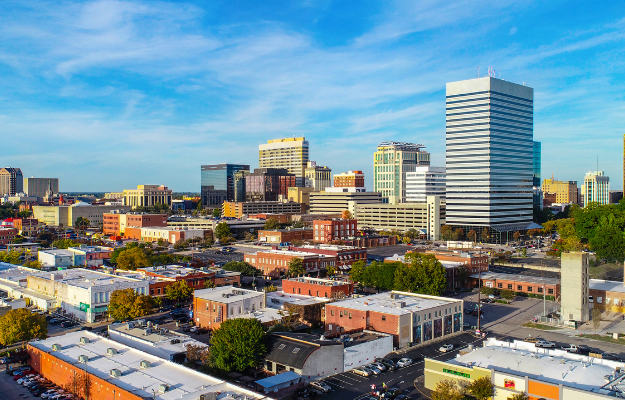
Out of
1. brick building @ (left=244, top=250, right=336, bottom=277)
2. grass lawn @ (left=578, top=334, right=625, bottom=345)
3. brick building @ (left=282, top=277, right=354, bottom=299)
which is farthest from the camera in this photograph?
brick building @ (left=244, top=250, right=336, bottom=277)

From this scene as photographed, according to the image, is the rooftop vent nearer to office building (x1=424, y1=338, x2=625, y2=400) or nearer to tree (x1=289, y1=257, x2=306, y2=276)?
office building (x1=424, y1=338, x2=625, y2=400)

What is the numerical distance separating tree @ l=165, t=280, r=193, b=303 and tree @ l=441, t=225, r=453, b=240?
239ft

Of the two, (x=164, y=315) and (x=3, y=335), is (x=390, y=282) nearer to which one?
(x=164, y=315)

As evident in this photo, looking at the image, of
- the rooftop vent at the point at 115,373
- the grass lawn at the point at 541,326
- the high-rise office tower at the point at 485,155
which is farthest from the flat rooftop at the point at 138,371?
the high-rise office tower at the point at 485,155

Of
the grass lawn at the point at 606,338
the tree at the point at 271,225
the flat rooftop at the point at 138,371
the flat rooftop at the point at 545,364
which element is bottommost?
the grass lawn at the point at 606,338

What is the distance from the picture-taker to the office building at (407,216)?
120312mm

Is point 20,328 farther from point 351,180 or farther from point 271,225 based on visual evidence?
point 351,180

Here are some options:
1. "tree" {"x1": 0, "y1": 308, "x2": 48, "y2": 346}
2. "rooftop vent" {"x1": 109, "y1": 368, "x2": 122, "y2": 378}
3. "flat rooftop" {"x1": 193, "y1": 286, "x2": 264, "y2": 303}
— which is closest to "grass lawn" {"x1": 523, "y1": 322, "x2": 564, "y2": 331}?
"flat rooftop" {"x1": 193, "y1": 286, "x2": 264, "y2": 303}

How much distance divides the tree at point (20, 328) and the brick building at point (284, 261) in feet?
116

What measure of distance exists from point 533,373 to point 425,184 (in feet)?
396

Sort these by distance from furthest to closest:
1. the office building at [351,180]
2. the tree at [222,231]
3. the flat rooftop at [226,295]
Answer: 1. the office building at [351,180]
2. the tree at [222,231]
3. the flat rooftop at [226,295]

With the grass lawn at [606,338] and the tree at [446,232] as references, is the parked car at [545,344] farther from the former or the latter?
the tree at [446,232]

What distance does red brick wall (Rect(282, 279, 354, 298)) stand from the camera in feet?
163

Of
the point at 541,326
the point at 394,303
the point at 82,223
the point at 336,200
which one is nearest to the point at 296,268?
the point at 394,303
